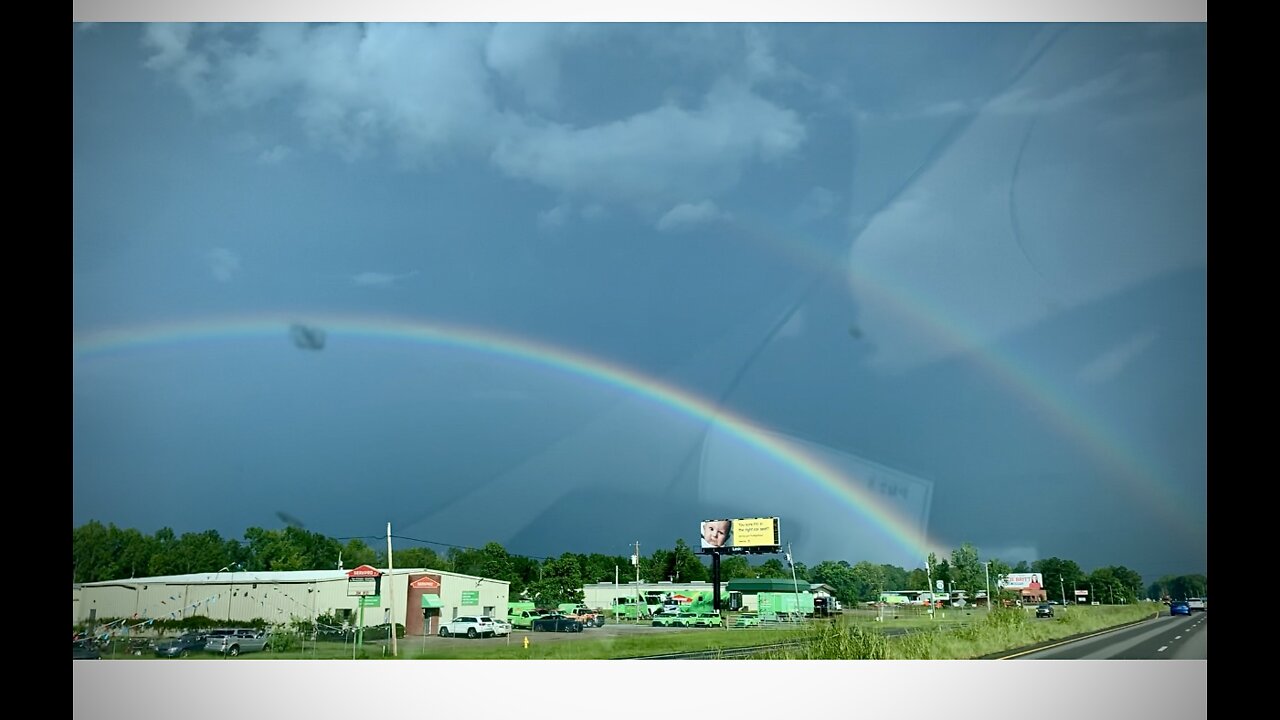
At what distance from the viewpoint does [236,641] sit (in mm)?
24484

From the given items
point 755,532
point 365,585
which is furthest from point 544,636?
point 755,532

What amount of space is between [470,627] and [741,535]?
20478 mm

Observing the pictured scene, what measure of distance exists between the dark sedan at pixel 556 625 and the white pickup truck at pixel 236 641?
361 inches

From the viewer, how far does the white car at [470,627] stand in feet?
95.7

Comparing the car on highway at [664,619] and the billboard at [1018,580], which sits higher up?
the car on highway at [664,619]

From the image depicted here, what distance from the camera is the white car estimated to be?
2916cm

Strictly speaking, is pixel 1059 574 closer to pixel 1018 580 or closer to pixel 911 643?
pixel 1018 580

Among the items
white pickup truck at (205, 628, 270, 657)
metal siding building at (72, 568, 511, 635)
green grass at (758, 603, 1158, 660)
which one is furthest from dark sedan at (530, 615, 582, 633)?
green grass at (758, 603, 1158, 660)

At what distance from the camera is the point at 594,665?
1903cm

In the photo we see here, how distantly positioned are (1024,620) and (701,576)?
3600 cm

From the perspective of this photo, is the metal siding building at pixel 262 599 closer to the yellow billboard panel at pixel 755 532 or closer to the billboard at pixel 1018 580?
the yellow billboard panel at pixel 755 532

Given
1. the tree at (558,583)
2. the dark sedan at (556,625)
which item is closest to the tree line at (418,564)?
the tree at (558,583)

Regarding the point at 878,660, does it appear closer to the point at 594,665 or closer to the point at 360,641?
the point at 594,665
